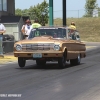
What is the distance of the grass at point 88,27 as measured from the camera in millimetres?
51312

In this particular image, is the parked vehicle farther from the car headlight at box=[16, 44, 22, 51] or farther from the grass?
the grass

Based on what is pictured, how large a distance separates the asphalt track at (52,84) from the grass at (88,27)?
34486 millimetres

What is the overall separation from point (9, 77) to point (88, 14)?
5497 cm

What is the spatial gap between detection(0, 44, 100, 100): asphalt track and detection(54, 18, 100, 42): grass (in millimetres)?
34486

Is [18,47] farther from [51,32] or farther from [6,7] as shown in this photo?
[6,7]

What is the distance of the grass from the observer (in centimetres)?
5131

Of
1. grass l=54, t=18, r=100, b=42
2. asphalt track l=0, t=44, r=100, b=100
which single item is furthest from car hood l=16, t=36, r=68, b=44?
grass l=54, t=18, r=100, b=42

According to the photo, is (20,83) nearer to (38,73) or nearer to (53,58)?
(38,73)

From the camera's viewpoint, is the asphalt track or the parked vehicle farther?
the parked vehicle

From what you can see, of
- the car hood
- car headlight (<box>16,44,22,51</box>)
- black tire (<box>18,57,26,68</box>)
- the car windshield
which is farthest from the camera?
the car windshield

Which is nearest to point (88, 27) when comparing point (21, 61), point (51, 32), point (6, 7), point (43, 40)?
point (6, 7)

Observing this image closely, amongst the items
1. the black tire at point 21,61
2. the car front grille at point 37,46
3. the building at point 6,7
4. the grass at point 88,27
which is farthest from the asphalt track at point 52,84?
the grass at point 88,27

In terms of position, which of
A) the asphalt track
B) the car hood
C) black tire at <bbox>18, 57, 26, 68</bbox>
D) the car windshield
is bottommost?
the asphalt track

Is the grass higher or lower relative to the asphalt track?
higher
